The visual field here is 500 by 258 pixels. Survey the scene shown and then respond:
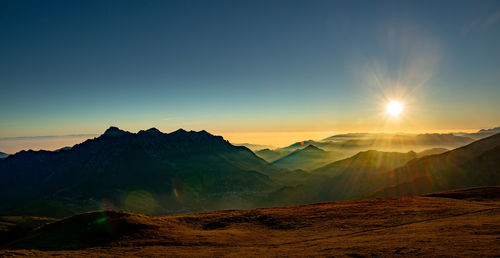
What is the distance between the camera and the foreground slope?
1038 inches

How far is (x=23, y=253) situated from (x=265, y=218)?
136ft

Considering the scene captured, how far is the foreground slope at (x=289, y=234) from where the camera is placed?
26.4m

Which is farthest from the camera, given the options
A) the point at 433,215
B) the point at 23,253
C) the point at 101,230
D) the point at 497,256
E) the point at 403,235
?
the point at 101,230

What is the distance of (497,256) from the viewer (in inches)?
742

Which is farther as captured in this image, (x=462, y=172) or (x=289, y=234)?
(x=462, y=172)

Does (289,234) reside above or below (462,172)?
above

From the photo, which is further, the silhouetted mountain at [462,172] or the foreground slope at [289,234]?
the silhouetted mountain at [462,172]

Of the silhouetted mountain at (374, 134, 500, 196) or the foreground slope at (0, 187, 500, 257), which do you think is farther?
the silhouetted mountain at (374, 134, 500, 196)

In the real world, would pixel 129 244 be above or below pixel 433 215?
below

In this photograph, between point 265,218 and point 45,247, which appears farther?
point 265,218

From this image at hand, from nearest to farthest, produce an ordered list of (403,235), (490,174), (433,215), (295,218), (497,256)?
(497,256) < (403,235) < (433,215) < (295,218) < (490,174)

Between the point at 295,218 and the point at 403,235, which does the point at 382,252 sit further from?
the point at 295,218

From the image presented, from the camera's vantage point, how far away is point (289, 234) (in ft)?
142

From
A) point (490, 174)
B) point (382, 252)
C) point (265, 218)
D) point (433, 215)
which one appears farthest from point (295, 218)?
point (490, 174)
